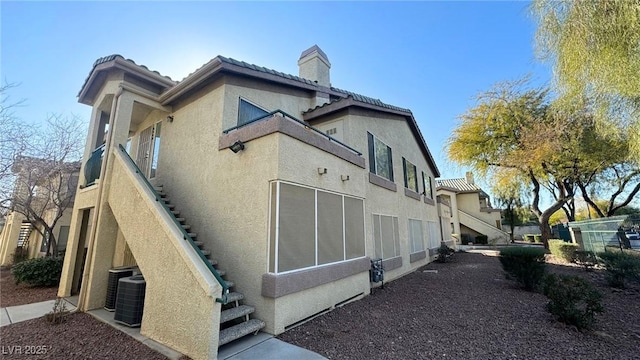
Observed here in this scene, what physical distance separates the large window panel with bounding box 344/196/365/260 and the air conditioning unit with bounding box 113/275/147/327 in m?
5.06

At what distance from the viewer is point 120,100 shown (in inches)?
315

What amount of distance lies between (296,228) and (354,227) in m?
2.68

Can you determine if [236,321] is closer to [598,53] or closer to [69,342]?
[69,342]

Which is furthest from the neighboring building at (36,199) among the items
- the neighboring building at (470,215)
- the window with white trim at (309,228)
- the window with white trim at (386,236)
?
the neighboring building at (470,215)

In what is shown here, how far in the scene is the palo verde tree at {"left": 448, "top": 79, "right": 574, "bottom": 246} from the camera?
53.2 ft

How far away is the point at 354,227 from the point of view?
808 centimetres

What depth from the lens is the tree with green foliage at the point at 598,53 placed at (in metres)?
4.46

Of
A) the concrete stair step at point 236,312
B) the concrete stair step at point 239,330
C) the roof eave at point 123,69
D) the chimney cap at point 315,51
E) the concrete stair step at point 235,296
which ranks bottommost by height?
the concrete stair step at point 239,330

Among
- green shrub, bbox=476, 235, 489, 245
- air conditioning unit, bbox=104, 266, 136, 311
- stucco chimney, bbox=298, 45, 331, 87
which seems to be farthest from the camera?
green shrub, bbox=476, 235, 489, 245

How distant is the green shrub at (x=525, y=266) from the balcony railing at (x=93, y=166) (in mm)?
13990

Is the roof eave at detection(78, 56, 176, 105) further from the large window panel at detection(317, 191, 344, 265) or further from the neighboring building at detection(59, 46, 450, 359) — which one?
the large window panel at detection(317, 191, 344, 265)

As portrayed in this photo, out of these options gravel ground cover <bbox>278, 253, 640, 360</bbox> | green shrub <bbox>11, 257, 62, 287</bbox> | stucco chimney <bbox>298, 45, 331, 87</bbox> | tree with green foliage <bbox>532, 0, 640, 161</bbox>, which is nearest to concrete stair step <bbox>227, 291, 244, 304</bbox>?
gravel ground cover <bbox>278, 253, 640, 360</bbox>

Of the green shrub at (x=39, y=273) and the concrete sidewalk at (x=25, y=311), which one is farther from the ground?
the green shrub at (x=39, y=273)

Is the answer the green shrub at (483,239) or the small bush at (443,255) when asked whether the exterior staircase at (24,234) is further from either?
the green shrub at (483,239)
